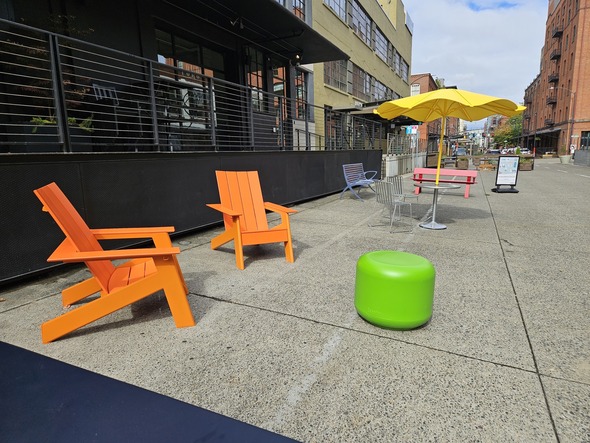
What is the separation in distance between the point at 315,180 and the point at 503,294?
22.7 ft

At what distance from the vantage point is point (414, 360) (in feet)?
7.86

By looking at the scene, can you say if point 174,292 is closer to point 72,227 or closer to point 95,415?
point 72,227

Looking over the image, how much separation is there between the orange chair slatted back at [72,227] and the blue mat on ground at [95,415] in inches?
58.8

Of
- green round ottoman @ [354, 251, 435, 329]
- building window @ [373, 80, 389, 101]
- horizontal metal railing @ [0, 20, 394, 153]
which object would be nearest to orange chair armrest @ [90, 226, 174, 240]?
horizontal metal railing @ [0, 20, 394, 153]

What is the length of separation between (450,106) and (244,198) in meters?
4.39

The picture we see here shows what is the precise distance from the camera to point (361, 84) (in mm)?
22609

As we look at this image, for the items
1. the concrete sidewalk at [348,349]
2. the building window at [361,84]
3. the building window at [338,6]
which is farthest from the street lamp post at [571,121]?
the concrete sidewalk at [348,349]

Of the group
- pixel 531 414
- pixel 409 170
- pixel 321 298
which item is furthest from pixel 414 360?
pixel 409 170

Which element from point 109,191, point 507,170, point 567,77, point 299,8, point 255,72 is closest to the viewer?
point 109,191

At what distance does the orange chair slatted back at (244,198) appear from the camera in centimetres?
489

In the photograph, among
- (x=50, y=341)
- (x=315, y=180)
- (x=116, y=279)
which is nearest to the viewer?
(x=50, y=341)

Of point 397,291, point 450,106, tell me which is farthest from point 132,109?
point 450,106

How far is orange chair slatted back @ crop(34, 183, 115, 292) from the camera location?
262cm

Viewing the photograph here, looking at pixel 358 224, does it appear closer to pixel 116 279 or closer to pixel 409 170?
pixel 116 279
